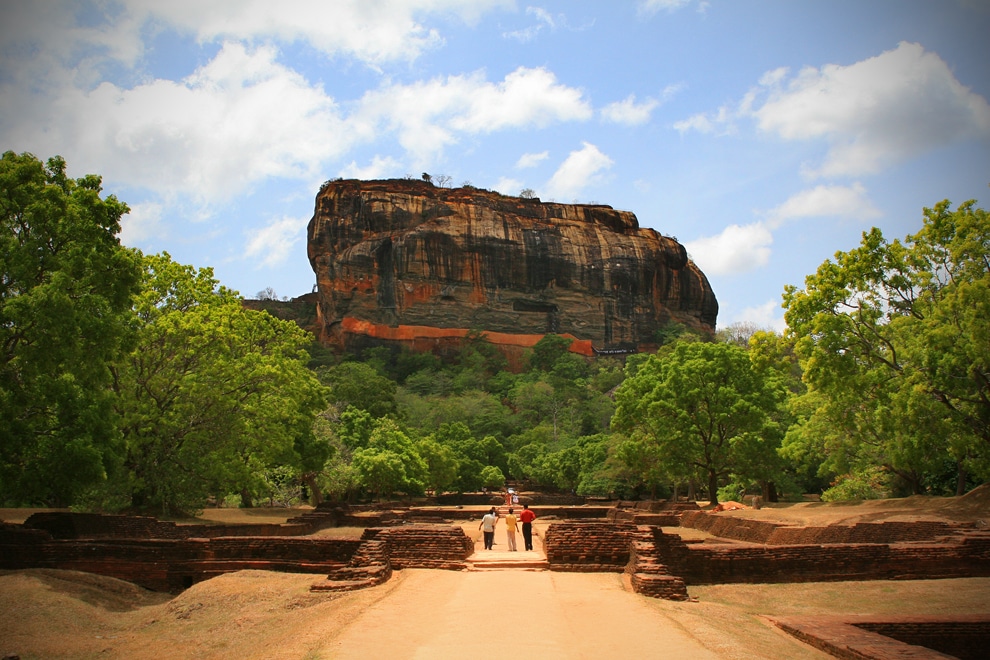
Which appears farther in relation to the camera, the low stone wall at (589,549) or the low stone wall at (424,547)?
the low stone wall at (424,547)

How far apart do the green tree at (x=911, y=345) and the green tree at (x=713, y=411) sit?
539 centimetres

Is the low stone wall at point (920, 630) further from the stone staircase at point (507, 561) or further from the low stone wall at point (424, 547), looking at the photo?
the low stone wall at point (424, 547)

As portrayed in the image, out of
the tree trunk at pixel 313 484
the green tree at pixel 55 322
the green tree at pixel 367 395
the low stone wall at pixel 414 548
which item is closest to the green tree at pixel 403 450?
the tree trunk at pixel 313 484

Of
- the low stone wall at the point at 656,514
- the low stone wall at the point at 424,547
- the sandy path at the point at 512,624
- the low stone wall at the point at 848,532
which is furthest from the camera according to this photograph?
the low stone wall at the point at 656,514

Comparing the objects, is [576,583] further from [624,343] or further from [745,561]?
[624,343]

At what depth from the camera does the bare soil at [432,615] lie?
725 centimetres

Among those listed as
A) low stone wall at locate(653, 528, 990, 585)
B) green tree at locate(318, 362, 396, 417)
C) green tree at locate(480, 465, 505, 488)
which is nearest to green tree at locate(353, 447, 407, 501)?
green tree at locate(318, 362, 396, 417)

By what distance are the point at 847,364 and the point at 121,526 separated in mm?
17723

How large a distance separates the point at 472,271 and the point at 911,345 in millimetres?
73699

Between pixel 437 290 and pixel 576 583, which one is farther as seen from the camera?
pixel 437 290

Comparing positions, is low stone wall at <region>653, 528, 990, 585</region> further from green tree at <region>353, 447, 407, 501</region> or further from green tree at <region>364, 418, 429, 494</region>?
green tree at <region>364, 418, 429, 494</region>

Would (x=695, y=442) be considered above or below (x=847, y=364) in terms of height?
below

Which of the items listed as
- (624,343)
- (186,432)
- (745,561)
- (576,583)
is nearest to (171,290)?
(186,432)

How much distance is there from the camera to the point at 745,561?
12.2 meters
